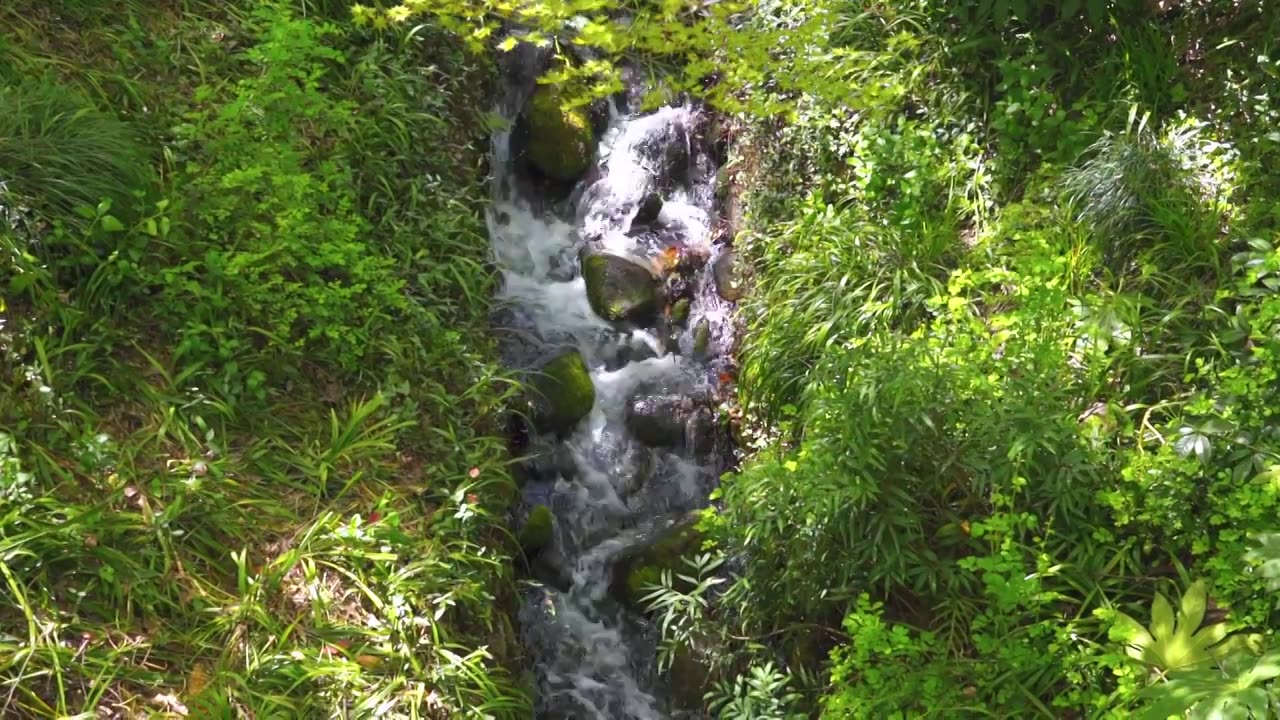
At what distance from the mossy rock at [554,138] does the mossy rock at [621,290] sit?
926mm

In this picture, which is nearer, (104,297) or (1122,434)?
(1122,434)

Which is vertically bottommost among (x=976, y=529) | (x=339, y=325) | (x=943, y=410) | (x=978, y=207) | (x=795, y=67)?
(x=339, y=325)

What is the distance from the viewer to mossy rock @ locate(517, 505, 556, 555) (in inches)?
187

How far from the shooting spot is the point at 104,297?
3.79 m

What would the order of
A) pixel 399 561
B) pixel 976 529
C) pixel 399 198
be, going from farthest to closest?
pixel 399 198
pixel 399 561
pixel 976 529

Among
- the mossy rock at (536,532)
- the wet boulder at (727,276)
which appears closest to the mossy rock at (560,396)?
the mossy rock at (536,532)

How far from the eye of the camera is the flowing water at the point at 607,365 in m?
4.61

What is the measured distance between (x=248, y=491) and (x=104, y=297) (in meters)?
1.09

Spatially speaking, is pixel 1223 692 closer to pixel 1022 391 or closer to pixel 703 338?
pixel 1022 391

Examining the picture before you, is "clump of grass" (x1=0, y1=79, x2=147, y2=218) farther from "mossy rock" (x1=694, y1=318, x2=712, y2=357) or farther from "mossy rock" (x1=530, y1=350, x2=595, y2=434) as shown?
"mossy rock" (x1=694, y1=318, x2=712, y2=357)

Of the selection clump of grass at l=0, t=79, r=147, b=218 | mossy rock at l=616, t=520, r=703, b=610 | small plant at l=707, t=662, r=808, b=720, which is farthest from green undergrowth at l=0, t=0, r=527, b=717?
small plant at l=707, t=662, r=808, b=720

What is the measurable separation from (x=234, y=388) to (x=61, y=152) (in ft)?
4.15

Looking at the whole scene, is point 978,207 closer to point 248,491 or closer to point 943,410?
point 943,410

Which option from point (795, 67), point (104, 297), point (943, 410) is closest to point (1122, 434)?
point (943, 410)
